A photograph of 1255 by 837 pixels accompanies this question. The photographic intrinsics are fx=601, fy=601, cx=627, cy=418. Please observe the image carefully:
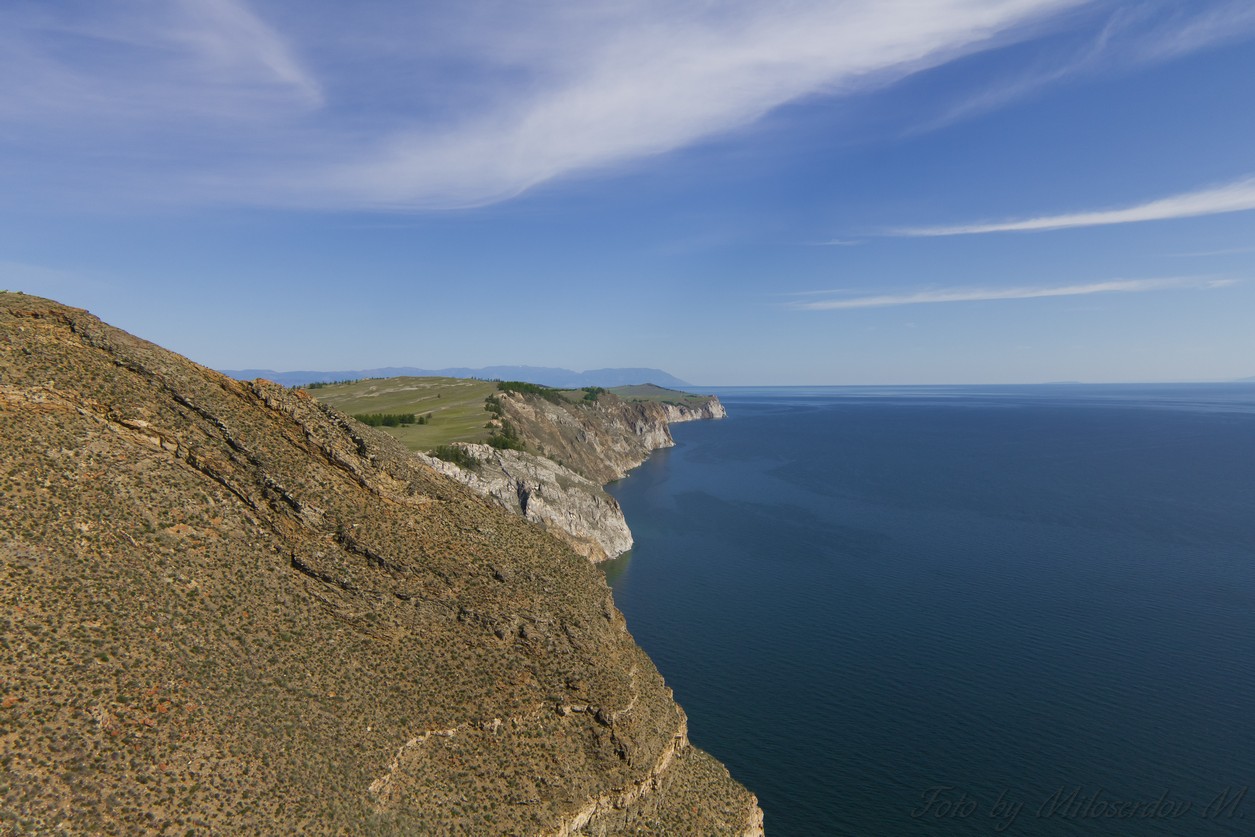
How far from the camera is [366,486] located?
4059 centimetres

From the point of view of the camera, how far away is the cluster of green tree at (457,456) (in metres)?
90.0

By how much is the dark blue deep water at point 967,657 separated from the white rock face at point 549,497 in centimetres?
565

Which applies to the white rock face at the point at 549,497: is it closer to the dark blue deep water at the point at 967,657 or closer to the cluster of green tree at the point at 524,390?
the dark blue deep water at the point at 967,657

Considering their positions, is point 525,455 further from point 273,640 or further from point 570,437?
point 273,640

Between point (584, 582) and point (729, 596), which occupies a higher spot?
point (584, 582)

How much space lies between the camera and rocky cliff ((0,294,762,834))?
23.8 m

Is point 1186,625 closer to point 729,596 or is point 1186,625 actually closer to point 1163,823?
point 1163,823

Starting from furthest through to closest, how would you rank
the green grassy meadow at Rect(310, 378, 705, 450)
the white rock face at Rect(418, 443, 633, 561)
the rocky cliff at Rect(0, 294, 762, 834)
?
the green grassy meadow at Rect(310, 378, 705, 450) < the white rock face at Rect(418, 443, 633, 561) < the rocky cliff at Rect(0, 294, 762, 834)

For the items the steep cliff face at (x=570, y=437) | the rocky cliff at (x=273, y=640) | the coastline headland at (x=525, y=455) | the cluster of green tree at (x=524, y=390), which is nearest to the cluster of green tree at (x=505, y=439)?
the coastline headland at (x=525, y=455)

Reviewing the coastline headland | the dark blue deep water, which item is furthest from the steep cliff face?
the dark blue deep water

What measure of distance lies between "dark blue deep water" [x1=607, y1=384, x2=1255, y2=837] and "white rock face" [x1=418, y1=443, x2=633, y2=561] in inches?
223

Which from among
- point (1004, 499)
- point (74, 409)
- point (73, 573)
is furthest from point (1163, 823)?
point (1004, 499)

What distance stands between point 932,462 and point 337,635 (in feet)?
614

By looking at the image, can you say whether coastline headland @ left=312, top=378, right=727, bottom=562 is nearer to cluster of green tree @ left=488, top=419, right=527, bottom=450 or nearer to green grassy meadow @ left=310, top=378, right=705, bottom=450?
cluster of green tree @ left=488, top=419, right=527, bottom=450
